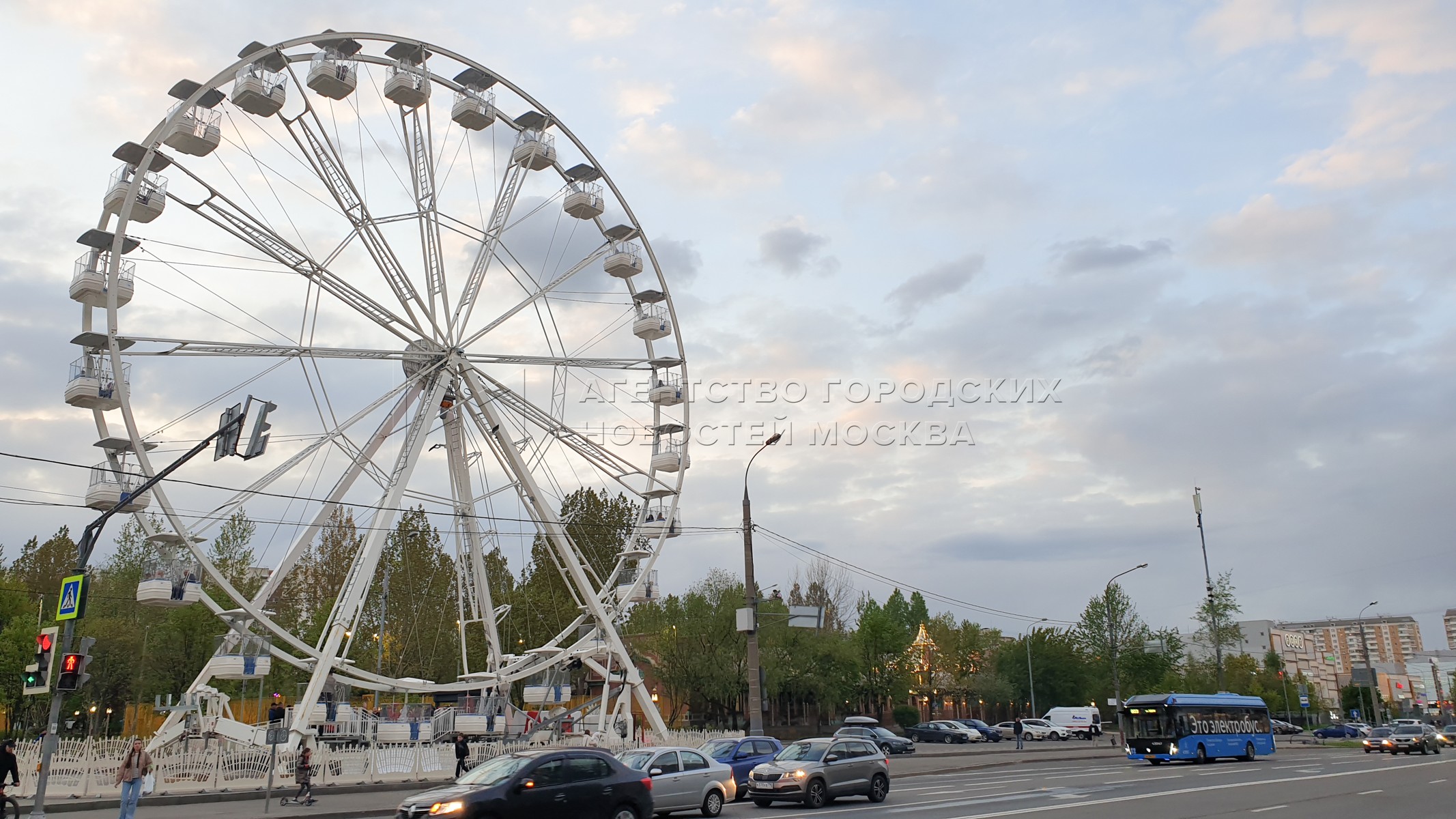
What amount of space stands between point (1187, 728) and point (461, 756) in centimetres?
2629

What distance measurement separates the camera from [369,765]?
27891mm

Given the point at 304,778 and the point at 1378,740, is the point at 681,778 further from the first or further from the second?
the point at 1378,740

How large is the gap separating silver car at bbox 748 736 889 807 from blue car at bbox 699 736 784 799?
200cm

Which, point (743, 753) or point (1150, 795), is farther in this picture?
point (743, 753)

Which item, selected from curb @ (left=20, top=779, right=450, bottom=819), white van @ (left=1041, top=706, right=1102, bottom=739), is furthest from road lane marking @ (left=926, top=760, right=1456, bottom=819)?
white van @ (left=1041, top=706, right=1102, bottom=739)

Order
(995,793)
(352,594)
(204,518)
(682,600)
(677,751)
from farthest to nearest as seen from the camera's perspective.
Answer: (682,600) → (352,594) → (204,518) → (995,793) → (677,751)

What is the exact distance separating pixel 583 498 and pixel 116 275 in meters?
44.9

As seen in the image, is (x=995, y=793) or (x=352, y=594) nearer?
(x=995, y=793)

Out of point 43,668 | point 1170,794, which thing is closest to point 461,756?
point 43,668

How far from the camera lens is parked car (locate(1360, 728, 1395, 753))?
47.4 meters

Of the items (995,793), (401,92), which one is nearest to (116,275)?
(401,92)

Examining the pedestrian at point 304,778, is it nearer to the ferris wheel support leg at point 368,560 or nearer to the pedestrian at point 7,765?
the ferris wheel support leg at point 368,560

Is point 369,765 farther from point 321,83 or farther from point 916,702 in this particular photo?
point 916,702

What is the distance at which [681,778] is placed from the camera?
1969 cm
